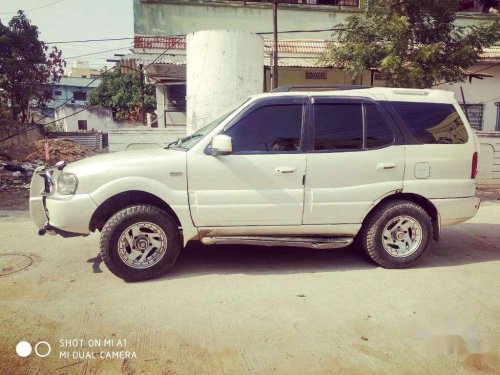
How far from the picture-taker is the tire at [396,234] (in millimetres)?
4324

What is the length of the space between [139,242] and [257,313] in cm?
147

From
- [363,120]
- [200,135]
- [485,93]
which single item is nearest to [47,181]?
[200,135]

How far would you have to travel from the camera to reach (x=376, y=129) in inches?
170

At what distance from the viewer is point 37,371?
2574 millimetres

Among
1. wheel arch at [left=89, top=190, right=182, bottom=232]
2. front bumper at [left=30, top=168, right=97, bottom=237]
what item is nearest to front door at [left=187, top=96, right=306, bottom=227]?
wheel arch at [left=89, top=190, right=182, bottom=232]

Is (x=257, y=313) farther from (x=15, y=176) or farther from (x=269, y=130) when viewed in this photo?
(x=15, y=176)

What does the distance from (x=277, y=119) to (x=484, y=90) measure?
43.0 ft

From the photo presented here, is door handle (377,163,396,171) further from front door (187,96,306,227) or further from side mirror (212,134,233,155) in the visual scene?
side mirror (212,134,233,155)

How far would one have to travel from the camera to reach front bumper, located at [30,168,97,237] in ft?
12.7

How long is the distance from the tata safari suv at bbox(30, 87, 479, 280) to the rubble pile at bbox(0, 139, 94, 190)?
7271 millimetres

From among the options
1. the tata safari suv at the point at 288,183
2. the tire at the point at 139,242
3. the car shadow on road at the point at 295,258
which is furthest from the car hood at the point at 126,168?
the car shadow on road at the point at 295,258

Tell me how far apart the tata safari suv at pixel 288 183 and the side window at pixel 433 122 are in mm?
13

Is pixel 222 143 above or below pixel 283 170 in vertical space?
above

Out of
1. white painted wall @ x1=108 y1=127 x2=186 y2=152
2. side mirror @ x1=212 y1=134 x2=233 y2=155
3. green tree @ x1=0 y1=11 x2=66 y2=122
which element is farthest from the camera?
green tree @ x1=0 y1=11 x2=66 y2=122
